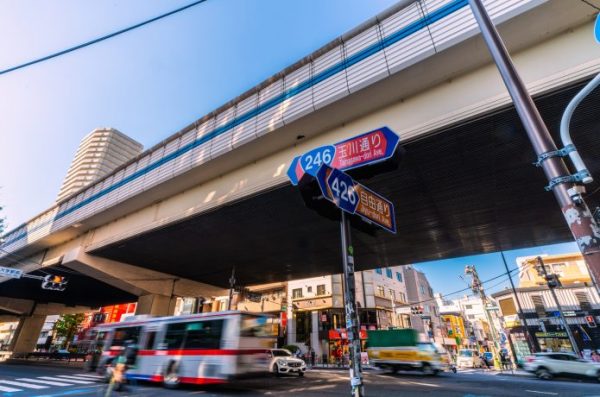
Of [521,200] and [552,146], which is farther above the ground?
[521,200]

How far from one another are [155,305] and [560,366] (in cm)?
2729

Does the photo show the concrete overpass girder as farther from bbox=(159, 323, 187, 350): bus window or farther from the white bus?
bbox=(159, 323, 187, 350): bus window

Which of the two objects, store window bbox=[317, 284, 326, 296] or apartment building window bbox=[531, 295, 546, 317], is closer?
apartment building window bbox=[531, 295, 546, 317]

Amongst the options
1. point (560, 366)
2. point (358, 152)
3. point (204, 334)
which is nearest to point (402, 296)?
point (560, 366)

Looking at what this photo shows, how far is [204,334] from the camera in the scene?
12.1 metres

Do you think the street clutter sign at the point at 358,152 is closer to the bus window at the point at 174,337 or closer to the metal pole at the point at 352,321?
the metal pole at the point at 352,321

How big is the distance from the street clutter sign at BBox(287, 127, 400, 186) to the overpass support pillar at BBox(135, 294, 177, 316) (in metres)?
22.7

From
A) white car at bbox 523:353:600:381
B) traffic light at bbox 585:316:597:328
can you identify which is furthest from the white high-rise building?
traffic light at bbox 585:316:597:328

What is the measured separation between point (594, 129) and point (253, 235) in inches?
603

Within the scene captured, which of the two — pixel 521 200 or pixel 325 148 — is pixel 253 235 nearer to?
pixel 325 148

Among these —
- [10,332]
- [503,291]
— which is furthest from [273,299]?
[10,332]

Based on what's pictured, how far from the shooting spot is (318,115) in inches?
430

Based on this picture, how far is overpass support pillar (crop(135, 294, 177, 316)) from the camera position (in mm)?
23625

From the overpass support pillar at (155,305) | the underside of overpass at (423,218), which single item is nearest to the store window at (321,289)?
the underside of overpass at (423,218)
